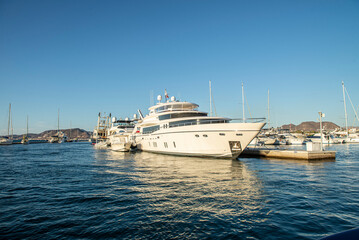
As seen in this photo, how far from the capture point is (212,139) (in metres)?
21.0

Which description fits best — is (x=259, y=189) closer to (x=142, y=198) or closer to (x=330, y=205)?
(x=330, y=205)

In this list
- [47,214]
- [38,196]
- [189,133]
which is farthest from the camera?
[189,133]

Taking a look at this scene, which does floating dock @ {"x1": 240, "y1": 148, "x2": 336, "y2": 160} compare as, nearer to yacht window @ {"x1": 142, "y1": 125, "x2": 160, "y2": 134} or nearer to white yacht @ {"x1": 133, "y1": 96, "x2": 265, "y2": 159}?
white yacht @ {"x1": 133, "y1": 96, "x2": 265, "y2": 159}

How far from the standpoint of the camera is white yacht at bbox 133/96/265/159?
1994 centimetres

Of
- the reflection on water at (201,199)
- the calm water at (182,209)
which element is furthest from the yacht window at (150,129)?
the calm water at (182,209)

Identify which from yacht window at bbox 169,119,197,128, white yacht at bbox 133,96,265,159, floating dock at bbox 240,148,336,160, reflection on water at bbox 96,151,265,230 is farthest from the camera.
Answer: yacht window at bbox 169,119,197,128

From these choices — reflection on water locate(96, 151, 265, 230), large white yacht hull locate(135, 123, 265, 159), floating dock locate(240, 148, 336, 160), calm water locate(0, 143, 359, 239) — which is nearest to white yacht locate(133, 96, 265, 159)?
large white yacht hull locate(135, 123, 265, 159)

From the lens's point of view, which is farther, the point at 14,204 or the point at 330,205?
the point at 14,204

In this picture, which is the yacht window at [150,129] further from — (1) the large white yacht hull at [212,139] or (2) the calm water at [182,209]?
(2) the calm water at [182,209]

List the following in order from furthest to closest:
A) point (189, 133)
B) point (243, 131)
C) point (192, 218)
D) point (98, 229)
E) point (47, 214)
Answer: point (189, 133)
point (243, 131)
point (47, 214)
point (192, 218)
point (98, 229)

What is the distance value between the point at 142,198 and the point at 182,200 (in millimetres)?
1840

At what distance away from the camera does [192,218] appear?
6695 millimetres

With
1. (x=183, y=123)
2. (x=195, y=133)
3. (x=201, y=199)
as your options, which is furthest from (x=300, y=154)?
(x=201, y=199)

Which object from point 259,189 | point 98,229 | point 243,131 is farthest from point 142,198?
point 243,131
